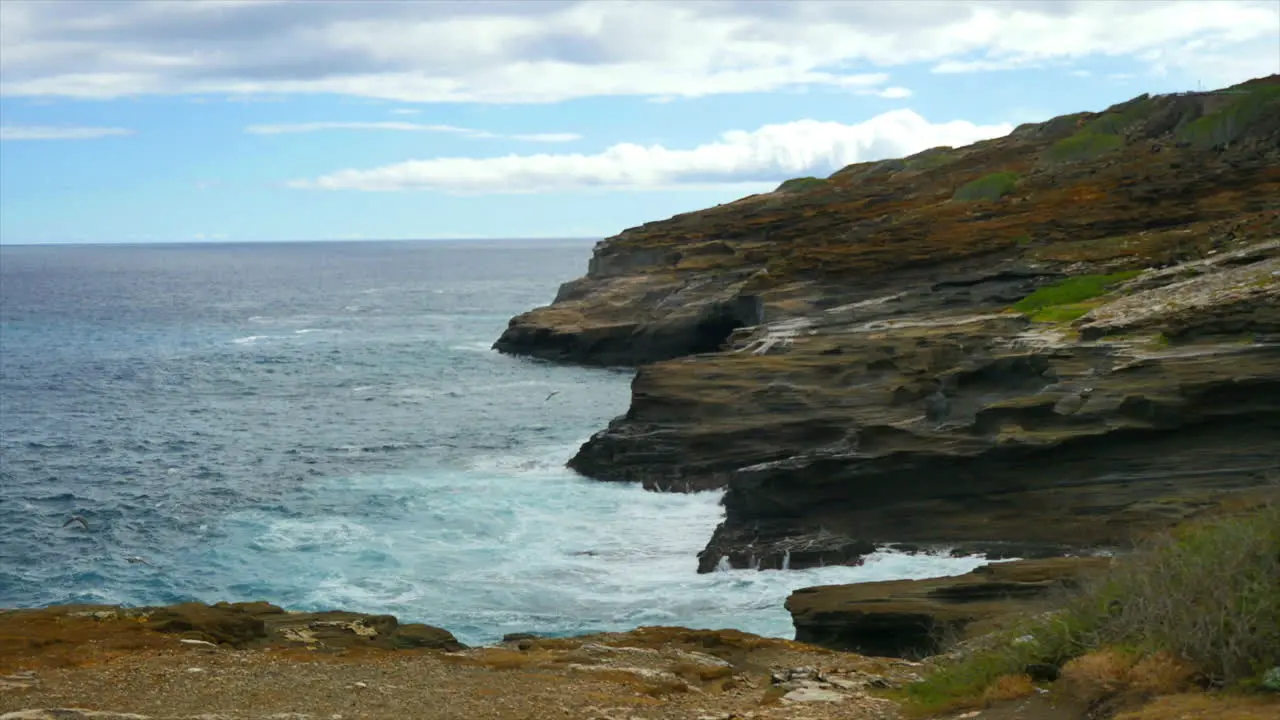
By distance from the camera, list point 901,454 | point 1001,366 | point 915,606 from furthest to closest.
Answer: point 1001,366
point 901,454
point 915,606

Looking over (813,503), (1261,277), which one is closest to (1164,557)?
(813,503)

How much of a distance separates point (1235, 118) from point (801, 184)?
40.2m

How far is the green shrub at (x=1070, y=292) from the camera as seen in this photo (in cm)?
4041

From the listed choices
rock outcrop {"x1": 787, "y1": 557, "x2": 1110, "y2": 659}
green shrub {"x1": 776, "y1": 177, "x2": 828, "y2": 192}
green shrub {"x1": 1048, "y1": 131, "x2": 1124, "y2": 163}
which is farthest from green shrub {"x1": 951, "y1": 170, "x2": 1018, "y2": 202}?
rock outcrop {"x1": 787, "y1": 557, "x2": 1110, "y2": 659}

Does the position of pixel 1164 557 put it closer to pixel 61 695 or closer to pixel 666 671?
pixel 666 671

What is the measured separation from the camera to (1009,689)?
44.5ft

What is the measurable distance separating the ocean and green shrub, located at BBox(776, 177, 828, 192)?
92.0 feet

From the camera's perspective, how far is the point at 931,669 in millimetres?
15930

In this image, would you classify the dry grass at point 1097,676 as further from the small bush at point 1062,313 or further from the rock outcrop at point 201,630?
the small bush at point 1062,313

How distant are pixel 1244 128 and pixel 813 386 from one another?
34.0 meters

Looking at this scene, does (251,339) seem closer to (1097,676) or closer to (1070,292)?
(1070,292)

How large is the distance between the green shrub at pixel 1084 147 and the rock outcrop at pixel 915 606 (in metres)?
50.4

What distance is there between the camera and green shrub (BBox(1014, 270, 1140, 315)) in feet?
133

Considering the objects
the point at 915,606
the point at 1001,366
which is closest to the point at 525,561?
the point at 915,606
